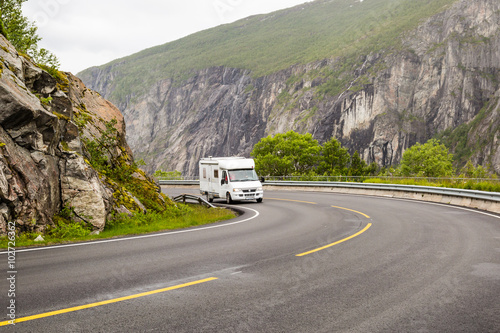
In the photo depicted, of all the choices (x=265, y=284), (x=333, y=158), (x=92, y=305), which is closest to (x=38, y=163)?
(x=92, y=305)

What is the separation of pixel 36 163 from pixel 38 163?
0.05m

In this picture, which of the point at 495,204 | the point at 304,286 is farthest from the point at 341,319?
the point at 495,204

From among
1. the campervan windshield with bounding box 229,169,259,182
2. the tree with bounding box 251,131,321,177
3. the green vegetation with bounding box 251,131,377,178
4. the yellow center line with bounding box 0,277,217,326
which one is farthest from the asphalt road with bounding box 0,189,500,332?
the tree with bounding box 251,131,321,177

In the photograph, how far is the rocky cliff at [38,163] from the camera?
1027 centimetres

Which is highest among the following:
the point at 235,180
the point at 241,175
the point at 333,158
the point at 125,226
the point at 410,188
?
the point at 333,158

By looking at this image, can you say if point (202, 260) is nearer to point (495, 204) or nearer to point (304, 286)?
point (304, 286)

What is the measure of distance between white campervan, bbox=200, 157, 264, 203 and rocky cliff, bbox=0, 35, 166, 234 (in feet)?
33.4

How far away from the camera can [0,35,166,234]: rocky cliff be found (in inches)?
404

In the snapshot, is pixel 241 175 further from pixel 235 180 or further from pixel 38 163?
pixel 38 163

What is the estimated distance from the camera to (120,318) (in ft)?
15.5

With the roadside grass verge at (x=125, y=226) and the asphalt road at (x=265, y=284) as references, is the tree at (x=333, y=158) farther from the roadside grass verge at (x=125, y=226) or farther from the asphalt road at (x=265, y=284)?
the asphalt road at (x=265, y=284)

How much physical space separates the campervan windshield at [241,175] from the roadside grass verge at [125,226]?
6.98 metres

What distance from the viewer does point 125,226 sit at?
12.7 metres

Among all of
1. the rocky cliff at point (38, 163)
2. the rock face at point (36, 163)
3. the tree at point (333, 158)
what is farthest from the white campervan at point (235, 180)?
the tree at point (333, 158)
